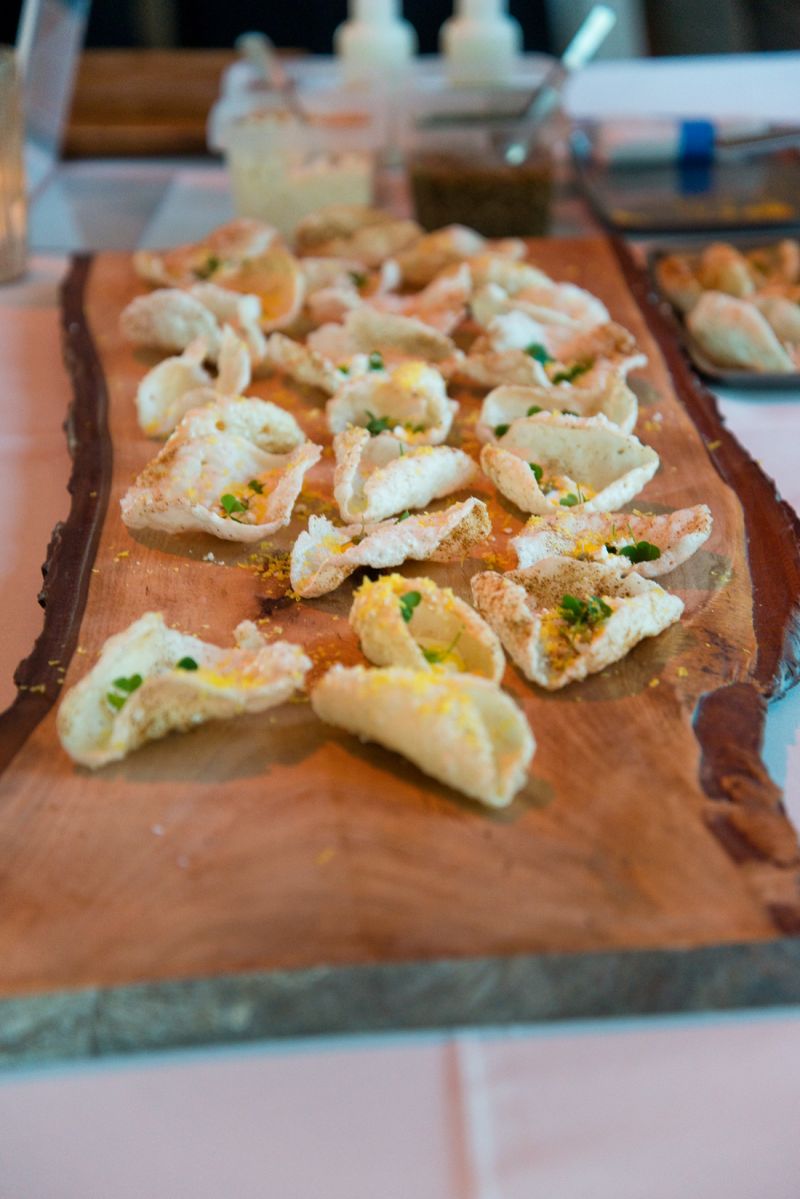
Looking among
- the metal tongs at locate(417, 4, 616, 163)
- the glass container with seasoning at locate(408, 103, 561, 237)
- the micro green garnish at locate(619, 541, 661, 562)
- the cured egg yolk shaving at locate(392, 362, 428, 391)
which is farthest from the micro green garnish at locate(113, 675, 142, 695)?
the metal tongs at locate(417, 4, 616, 163)

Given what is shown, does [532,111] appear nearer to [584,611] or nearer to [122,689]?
[584,611]

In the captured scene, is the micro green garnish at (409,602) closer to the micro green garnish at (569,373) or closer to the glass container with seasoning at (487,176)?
the micro green garnish at (569,373)

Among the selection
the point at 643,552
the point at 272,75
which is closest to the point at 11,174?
the point at 272,75

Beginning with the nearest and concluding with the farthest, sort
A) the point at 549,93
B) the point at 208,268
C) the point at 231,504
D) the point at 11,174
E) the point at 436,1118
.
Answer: the point at 436,1118, the point at 231,504, the point at 208,268, the point at 11,174, the point at 549,93

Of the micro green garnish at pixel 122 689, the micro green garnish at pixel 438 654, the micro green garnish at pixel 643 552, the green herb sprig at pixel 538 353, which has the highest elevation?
the micro green garnish at pixel 643 552

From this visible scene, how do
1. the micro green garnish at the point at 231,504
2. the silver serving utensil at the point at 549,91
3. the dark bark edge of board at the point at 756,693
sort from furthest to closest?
the silver serving utensil at the point at 549,91 → the micro green garnish at the point at 231,504 → the dark bark edge of board at the point at 756,693

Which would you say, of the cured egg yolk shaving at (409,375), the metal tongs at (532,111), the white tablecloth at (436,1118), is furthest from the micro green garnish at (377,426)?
the metal tongs at (532,111)

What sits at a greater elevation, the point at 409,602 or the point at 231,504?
the point at 409,602

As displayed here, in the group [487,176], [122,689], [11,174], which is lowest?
[11,174]
